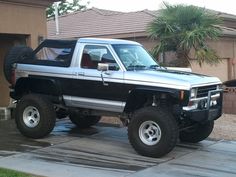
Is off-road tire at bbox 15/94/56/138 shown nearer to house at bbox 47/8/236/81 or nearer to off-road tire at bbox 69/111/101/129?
off-road tire at bbox 69/111/101/129

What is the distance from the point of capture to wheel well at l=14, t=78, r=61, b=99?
33.4 feet

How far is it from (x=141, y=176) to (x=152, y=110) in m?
1.65

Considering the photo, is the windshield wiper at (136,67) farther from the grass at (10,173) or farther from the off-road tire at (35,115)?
the grass at (10,173)

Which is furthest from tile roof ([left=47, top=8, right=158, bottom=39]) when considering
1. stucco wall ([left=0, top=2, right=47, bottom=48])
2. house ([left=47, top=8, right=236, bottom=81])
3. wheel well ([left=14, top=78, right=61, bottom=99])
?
wheel well ([left=14, top=78, right=61, bottom=99])

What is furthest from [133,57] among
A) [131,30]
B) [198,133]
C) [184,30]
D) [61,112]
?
[131,30]

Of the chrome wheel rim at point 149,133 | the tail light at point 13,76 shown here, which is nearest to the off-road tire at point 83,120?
the tail light at point 13,76

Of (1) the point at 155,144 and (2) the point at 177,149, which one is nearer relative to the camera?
(1) the point at 155,144

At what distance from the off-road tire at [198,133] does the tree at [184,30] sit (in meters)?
6.05

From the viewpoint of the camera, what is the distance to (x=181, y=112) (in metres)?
8.69

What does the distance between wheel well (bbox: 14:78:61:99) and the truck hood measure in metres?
1.82

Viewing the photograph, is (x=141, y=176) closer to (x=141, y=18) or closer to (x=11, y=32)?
(x=11, y=32)

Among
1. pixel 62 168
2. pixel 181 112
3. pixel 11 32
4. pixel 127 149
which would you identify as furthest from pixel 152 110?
pixel 11 32

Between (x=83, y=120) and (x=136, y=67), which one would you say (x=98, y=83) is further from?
(x=83, y=120)

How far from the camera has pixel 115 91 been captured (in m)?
9.32
